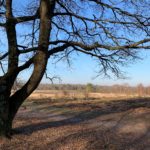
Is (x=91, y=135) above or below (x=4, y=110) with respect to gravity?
below

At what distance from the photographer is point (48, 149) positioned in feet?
43.3

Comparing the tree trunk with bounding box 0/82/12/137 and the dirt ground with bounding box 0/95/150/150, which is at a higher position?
the tree trunk with bounding box 0/82/12/137

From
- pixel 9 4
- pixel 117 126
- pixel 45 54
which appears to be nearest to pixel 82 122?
pixel 117 126

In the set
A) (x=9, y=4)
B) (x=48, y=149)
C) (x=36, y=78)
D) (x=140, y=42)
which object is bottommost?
(x=48, y=149)

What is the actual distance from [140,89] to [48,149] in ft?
165

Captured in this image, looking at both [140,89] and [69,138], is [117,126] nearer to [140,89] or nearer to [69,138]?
[69,138]

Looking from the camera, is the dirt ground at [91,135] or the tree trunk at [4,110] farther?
the tree trunk at [4,110]

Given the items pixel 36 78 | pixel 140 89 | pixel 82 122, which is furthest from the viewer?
pixel 140 89

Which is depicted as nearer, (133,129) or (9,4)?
(9,4)

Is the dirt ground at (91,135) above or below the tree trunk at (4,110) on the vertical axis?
below

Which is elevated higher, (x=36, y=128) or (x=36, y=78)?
(x=36, y=78)

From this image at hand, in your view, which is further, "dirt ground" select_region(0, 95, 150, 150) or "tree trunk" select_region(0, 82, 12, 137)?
"tree trunk" select_region(0, 82, 12, 137)

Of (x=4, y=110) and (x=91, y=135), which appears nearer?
(x=4, y=110)

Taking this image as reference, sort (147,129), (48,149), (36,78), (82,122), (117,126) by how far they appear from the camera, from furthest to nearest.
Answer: (82,122), (117,126), (147,129), (36,78), (48,149)
